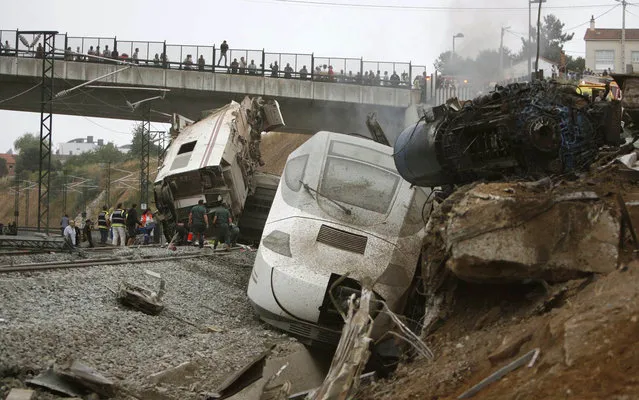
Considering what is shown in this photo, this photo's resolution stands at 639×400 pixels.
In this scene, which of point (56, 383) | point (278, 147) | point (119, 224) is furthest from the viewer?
point (278, 147)

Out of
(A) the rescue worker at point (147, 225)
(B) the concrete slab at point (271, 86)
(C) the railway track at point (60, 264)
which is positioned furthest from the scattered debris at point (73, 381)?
(B) the concrete slab at point (271, 86)

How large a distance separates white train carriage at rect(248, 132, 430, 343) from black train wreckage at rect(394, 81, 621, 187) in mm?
Result: 1575

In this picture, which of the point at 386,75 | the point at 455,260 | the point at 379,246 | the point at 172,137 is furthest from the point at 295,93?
the point at 455,260

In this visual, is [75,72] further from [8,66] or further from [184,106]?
[184,106]

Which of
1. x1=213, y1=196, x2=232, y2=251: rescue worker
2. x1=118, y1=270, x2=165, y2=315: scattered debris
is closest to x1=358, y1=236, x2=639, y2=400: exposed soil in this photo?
x1=118, y1=270, x2=165, y2=315: scattered debris

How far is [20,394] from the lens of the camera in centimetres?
560

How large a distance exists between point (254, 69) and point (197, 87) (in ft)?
10.1

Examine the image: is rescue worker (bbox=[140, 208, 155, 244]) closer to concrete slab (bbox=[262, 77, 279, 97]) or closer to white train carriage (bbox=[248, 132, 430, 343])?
concrete slab (bbox=[262, 77, 279, 97])

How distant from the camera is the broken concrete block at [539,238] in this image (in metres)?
5.78

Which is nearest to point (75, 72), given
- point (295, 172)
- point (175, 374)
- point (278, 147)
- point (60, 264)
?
point (60, 264)

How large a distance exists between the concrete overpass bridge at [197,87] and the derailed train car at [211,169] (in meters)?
14.9

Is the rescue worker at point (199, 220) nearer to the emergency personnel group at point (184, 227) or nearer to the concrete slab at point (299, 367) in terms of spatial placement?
the emergency personnel group at point (184, 227)

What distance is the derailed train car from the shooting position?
65.7 feet

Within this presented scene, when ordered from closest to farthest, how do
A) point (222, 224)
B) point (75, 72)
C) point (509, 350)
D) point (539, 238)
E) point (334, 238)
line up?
point (509, 350) → point (539, 238) → point (334, 238) → point (222, 224) → point (75, 72)
